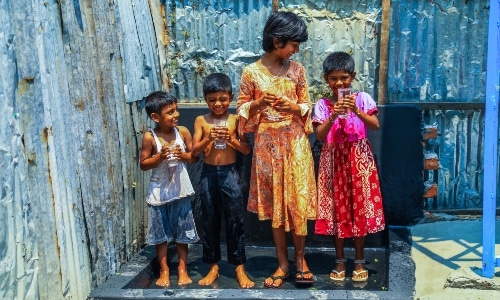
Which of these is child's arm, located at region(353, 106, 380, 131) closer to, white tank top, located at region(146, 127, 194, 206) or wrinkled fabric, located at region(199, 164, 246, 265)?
wrinkled fabric, located at region(199, 164, 246, 265)

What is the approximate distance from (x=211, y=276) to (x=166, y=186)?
77cm

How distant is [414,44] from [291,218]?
211 centimetres

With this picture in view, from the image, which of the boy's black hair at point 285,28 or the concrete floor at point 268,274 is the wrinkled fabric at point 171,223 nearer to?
the concrete floor at point 268,274

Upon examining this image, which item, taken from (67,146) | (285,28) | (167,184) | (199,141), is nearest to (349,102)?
(285,28)

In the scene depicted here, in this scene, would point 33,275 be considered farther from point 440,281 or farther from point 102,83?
point 440,281

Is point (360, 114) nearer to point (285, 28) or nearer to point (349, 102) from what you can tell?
Answer: point (349, 102)

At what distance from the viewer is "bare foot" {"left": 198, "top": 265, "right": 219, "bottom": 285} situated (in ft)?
16.2

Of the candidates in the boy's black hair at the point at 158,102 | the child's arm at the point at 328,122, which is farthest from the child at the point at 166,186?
the child's arm at the point at 328,122

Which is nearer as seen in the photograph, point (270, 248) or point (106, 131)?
point (106, 131)

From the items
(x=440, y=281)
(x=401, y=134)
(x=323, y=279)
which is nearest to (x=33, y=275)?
(x=323, y=279)

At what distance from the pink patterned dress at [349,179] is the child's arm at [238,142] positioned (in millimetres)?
556

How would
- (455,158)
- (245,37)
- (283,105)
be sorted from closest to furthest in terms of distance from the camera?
(283,105) → (245,37) → (455,158)

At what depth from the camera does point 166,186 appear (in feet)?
16.2

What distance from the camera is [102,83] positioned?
4723 mm
